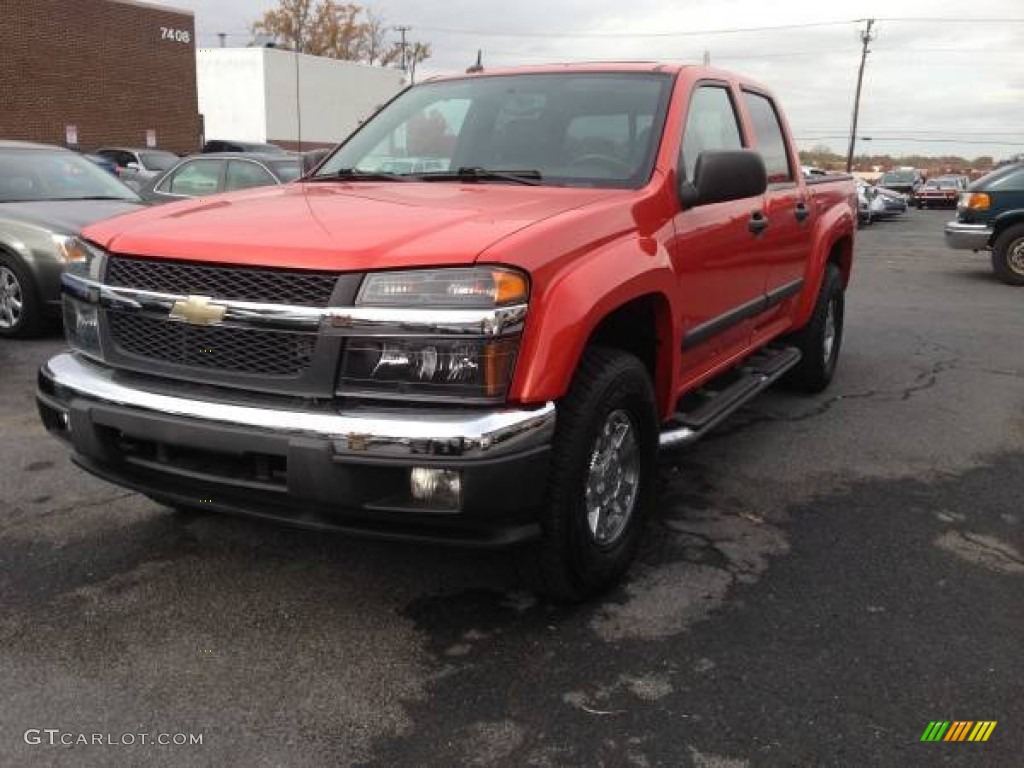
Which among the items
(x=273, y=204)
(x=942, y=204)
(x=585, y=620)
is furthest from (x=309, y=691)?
(x=942, y=204)

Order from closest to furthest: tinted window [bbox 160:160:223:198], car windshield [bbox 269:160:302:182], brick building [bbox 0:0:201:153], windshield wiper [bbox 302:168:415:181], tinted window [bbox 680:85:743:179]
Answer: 1. tinted window [bbox 680:85:743:179]
2. windshield wiper [bbox 302:168:415:181]
3. car windshield [bbox 269:160:302:182]
4. tinted window [bbox 160:160:223:198]
5. brick building [bbox 0:0:201:153]

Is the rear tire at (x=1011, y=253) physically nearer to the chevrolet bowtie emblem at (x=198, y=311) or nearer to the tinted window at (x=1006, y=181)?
the tinted window at (x=1006, y=181)

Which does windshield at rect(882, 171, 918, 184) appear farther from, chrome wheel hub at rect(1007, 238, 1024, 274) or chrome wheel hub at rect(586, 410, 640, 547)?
chrome wheel hub at rect(586, 410, 640, 547)

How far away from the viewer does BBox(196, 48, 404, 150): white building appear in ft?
128

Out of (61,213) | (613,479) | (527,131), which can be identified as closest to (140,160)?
(61,213)

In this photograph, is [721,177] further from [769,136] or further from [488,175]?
[769,136]

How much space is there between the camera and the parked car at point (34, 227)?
725cm

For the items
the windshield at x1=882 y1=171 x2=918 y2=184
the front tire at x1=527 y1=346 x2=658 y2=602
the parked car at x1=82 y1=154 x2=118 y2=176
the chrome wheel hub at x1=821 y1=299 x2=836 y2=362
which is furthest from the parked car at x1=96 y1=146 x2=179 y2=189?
the windshield at x1=882 y1=171 x2=918 y2=184

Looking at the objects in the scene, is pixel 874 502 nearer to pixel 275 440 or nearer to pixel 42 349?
pixel 275 440

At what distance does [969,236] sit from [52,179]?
11417 millimetres

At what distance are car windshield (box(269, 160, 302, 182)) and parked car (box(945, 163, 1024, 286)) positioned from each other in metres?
9.06

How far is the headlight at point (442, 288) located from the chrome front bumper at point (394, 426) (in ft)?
1.01

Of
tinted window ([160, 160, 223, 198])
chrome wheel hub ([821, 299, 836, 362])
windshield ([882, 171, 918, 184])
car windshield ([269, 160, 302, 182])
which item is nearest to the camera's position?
chrome wheel hub ([821, 299, 836, 362])

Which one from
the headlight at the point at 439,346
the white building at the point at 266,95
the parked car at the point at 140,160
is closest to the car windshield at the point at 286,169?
the headlight at the point at 439,346
